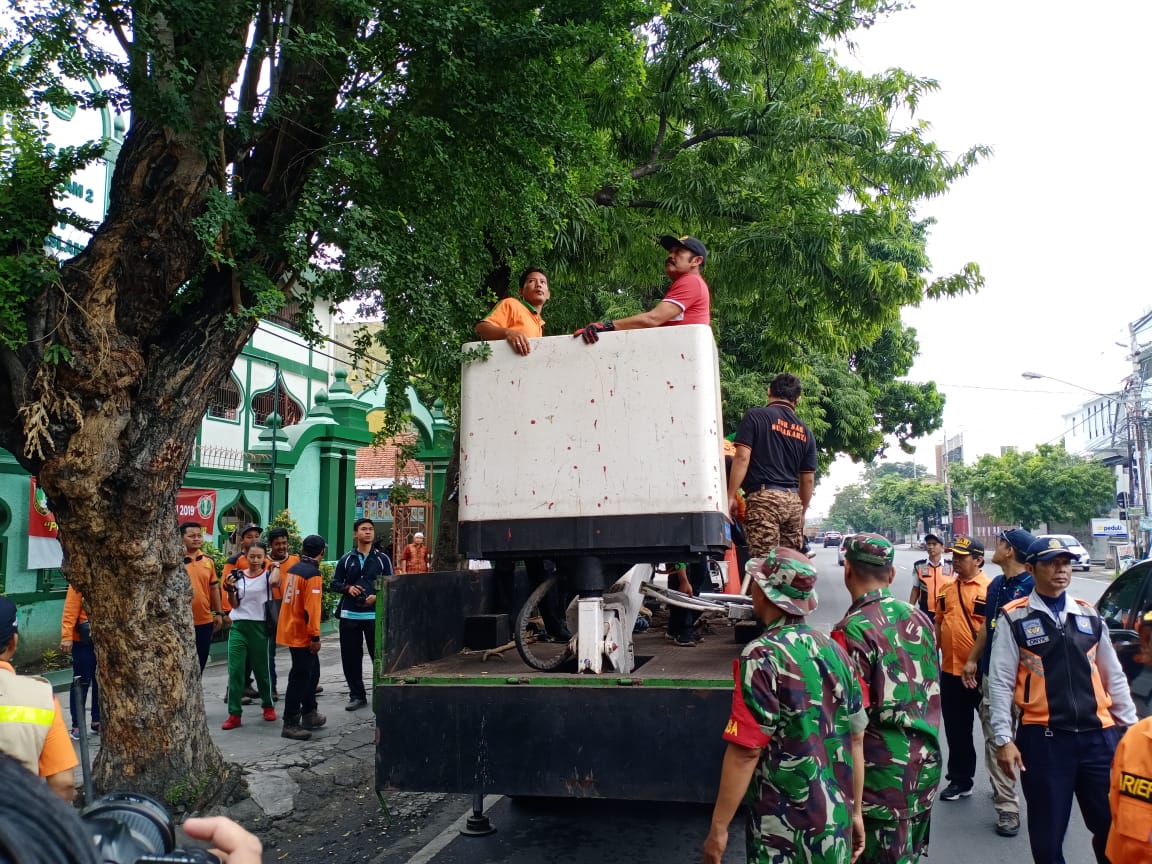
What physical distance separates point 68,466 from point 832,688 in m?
4.20

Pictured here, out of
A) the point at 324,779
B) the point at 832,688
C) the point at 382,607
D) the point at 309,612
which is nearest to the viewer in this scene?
the point at 832,688

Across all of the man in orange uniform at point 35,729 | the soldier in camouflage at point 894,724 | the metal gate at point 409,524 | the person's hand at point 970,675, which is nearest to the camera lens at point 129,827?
the man in orange uniform at point 35,729

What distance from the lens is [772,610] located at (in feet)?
9.48

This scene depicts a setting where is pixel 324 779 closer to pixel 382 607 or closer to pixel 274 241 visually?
pixel 382 607

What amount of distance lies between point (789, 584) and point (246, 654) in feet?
21.2

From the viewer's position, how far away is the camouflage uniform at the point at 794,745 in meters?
2.69

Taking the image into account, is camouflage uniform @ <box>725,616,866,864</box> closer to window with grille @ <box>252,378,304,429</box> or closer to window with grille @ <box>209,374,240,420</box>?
window with grille @ <box>209,374,240,420</box>

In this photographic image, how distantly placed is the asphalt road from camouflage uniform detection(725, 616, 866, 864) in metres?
2.19

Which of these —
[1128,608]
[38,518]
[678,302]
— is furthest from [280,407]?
[1128,608]

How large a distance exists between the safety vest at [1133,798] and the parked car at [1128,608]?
307 cm

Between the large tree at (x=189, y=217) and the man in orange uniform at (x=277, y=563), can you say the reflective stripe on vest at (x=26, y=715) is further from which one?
the man in orange uniform at (x=277, y=563)

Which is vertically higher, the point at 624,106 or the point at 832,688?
the point at 624,106

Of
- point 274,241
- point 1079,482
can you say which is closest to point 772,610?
point 274,241

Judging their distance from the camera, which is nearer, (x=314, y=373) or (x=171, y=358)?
(x=171, y=358)
